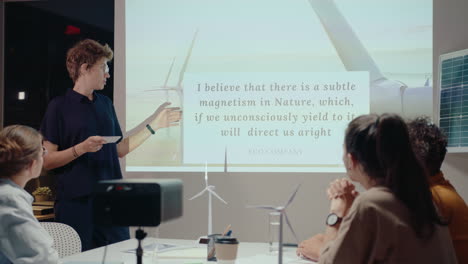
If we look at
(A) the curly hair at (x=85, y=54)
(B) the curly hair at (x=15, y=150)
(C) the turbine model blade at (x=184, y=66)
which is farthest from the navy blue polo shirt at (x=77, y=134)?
(B) the curly hair at (x=15, y=150)

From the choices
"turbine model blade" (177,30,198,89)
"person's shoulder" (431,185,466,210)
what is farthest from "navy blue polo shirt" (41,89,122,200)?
"person's shoulder" (431,185,466,210)

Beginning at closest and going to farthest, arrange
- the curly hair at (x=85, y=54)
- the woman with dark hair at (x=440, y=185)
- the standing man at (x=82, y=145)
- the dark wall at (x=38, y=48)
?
1. the woman with dark hair at (x=440, y=185)
2. the standing man at (x=82, y=145)
3. the curly hair at (x=85, y=54)
4. the dark wall at (x=38, y=48)

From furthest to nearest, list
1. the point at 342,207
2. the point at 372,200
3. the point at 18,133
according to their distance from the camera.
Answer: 1. the point at 18,133
2. the point at 342,207
3. the point at 372,200

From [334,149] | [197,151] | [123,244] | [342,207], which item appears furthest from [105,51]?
[342,207]

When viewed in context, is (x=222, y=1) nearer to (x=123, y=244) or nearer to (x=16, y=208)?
(x=123, y=244)

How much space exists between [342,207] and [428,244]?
0.39 metres

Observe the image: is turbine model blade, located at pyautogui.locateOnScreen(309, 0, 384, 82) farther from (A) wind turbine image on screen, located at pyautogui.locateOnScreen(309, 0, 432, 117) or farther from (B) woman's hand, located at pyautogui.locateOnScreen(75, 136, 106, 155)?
(B) woman's hand, located at pyautogui.locateOnScreen(75, 136, 106, 155)

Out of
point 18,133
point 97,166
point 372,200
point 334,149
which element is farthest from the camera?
point 334,149

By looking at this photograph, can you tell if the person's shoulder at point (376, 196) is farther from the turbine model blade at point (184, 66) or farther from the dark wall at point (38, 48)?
the dark wall at point (38, 48)

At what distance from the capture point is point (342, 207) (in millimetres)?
1996

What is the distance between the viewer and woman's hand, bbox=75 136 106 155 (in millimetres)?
3406

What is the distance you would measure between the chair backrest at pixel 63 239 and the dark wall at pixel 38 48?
232 cm

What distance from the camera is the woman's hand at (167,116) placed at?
14.2ft

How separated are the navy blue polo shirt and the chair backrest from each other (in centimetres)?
64
